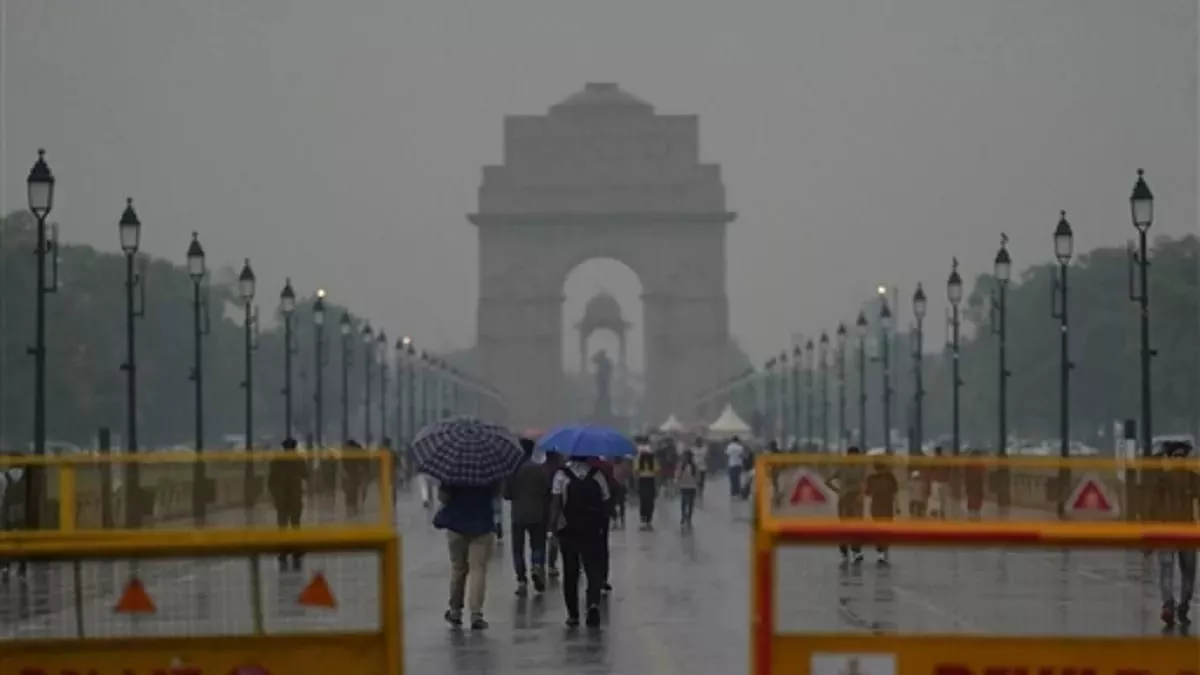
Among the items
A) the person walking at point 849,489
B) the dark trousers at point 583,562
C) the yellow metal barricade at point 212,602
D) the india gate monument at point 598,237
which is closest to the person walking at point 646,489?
the person walking at point 849,489

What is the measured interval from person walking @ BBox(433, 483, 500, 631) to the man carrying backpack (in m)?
0.55

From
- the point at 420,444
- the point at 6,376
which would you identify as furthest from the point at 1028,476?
the point at 6,376

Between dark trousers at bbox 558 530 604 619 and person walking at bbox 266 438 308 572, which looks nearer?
dark trousers at bbox 558 530 604 619

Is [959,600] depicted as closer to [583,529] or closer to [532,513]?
[583,529]

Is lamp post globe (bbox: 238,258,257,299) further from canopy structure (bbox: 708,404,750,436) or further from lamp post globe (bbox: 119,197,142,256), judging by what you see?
canopy structure (bbox: 708,404,750,436)

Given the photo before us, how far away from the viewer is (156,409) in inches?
3199

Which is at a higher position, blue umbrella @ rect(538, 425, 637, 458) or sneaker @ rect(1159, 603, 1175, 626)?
blue umbrella @ rect(538, 425, 637, 458)

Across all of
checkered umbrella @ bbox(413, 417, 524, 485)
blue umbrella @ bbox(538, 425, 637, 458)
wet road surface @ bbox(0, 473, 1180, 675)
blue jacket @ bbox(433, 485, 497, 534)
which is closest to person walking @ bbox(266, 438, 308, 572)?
blue umbrella @ bbox(538, 425, 637, 458)

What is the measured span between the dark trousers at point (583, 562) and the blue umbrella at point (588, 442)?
36.6 inches

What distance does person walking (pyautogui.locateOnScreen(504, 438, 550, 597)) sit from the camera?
22.9 meters

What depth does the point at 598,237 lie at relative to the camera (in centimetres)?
13675

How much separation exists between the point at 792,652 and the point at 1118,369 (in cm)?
7149

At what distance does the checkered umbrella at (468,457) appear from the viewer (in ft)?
60.7

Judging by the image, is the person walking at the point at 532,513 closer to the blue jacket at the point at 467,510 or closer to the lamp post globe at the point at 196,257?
the blue jacket at the point at 467,510
